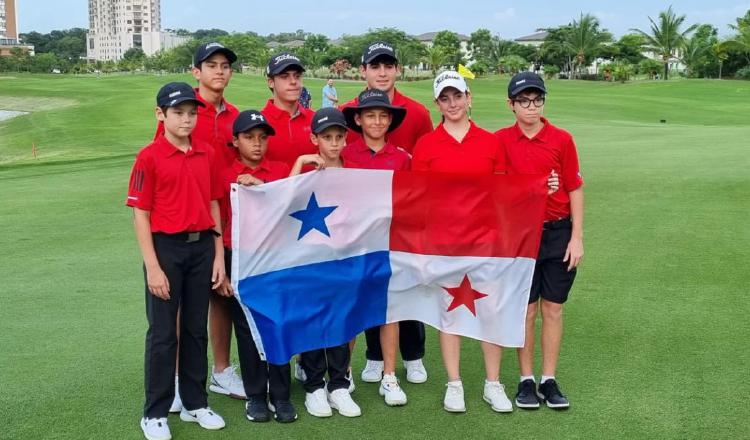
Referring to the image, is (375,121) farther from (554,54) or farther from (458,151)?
(554,54)

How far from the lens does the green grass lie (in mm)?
4355

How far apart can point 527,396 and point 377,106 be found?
6.39ft

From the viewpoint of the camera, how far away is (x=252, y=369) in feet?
15.2

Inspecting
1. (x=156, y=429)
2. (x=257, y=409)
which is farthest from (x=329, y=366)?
(x=156, y=429)

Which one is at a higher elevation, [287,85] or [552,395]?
[287,85]

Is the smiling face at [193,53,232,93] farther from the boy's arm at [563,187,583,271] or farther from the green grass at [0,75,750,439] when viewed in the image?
the boy's arm at [563,187,583,271]

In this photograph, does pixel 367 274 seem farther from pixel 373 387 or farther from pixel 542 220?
pixel 542 220

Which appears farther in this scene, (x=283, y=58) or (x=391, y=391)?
(x=283, y=58)

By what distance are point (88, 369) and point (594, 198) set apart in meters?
7.76

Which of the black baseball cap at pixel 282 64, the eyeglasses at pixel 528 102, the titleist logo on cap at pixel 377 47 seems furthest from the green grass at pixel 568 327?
the titleist logo on cap at pixel 377 47

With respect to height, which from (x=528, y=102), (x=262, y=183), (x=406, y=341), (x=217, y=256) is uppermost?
(x=528, y=102)

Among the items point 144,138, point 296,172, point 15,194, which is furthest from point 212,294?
point 144,138

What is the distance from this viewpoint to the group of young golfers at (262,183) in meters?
4.20

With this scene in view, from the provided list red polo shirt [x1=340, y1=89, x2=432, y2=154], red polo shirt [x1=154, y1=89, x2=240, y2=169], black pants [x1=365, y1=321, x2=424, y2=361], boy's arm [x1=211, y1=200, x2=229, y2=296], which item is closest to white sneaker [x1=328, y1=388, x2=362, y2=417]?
black pants [x1=365, y1=321, x2=424, y2=361]
